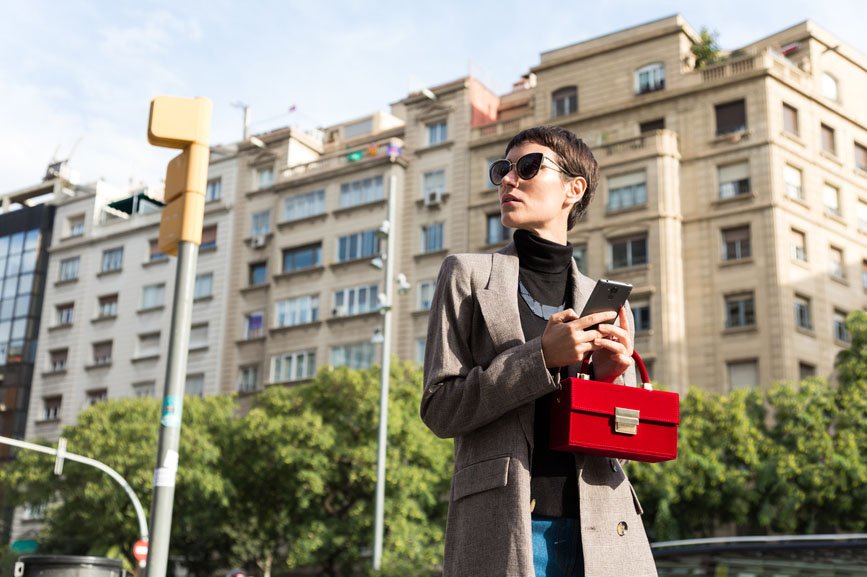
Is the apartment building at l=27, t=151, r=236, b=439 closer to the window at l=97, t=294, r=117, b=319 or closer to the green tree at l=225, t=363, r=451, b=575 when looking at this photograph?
the window at l=97, t=294, r=117, b=319

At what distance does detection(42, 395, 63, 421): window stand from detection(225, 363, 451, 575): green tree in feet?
68.9

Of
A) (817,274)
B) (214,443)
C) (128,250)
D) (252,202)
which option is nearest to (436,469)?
(214,443)

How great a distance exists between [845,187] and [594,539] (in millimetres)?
38345

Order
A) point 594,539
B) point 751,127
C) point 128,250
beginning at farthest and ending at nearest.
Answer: point 128,250 → point 751,127 → point 594,539

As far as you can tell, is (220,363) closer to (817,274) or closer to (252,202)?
(252,202)

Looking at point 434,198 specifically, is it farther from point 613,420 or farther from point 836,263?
point 613,420

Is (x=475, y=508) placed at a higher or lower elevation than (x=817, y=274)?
lower

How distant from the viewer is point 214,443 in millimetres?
33375

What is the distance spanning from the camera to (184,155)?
698 cm

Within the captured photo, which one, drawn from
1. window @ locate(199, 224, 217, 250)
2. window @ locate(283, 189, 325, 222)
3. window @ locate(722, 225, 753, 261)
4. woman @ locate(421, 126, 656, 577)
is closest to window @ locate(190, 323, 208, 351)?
window @ locate(199, 224, 217, 250)

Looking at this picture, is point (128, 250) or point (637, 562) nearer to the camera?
point (637, 562)

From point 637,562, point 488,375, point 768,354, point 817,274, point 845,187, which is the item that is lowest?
point 637,562

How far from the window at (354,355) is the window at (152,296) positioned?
11.3m

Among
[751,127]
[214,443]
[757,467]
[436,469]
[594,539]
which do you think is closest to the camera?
[594,539]
